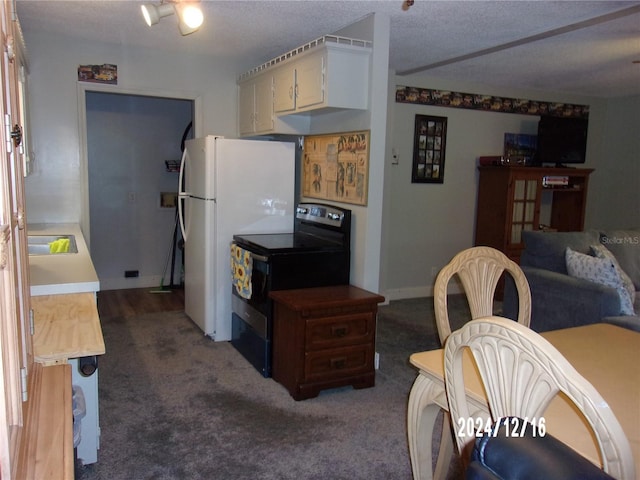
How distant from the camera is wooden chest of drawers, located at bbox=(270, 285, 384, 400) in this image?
9.98 feet

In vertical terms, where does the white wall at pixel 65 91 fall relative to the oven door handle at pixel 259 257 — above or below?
above

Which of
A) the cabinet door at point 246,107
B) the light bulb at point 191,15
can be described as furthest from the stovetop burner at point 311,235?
Result: the light bulb at point 191,15

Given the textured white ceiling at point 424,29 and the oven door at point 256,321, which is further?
the oven door at point 256,321

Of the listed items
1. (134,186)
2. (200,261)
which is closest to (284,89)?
(200,261)

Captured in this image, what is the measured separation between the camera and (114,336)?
4059 mm

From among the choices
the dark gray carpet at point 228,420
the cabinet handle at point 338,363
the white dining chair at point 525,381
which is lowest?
the dark gray carpet at point 228,420

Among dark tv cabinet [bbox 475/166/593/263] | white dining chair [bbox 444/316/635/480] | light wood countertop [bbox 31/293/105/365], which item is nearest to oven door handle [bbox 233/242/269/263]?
light wood countertop [bbox 31/293/105/365]

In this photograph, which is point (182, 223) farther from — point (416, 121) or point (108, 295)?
point (416, 121)

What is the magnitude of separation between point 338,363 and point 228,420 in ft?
2.46

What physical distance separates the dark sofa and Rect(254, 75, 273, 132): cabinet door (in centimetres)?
232

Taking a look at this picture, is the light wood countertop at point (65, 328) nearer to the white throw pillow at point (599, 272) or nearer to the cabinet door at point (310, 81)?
the cabinet door at point (310, 81)

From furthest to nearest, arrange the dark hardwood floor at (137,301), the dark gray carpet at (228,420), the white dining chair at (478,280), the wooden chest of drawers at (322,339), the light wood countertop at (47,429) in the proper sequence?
the dark hardwood floor at (137,301) < the wooden chest of drawers at (322,339) < the dark gray carpet at (228,420) < the white dining chair at (478,280) < the light wood countertop at (47,429)

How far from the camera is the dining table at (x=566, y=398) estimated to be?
4.11 ft

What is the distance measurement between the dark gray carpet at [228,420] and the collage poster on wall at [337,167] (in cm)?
126
